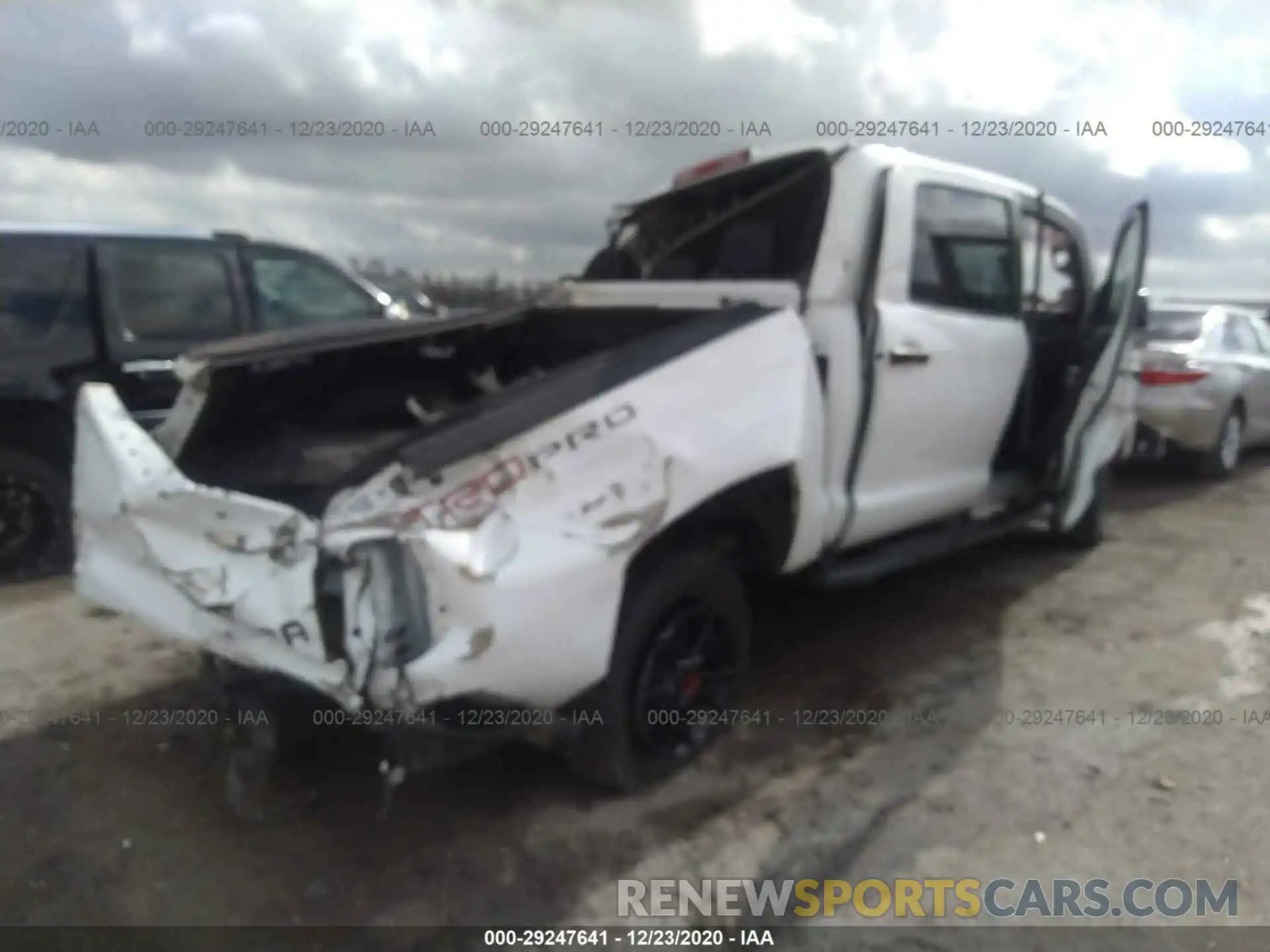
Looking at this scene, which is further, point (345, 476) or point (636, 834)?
point (636, 834)

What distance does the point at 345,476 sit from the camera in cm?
268

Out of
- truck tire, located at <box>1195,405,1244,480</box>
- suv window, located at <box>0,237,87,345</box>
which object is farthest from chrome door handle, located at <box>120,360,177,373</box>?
truck tire, located at <box>1195,405,1244,480</box>

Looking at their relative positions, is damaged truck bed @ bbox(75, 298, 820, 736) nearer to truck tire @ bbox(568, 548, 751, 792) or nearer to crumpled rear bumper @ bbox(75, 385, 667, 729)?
crumpled rear bumper @ bbox(75, 385, 667, 729)

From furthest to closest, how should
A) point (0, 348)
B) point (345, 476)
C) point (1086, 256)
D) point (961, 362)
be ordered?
point (1086, 256) → point (0, 348) → point (961, 362) → point (345, 476)

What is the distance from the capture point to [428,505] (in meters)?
2.43

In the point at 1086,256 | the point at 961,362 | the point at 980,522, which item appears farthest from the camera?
the point at 1086,256

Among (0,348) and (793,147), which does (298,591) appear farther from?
(0,348)

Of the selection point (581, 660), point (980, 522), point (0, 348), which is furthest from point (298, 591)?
point (0, 348)

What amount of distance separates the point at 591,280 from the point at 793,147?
1.19m

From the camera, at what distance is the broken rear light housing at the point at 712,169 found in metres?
4.27

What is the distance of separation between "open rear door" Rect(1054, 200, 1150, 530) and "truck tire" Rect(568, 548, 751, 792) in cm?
219

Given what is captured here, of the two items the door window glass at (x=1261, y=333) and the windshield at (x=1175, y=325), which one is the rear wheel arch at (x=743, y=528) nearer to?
the windshield at (x=1175, y=325)

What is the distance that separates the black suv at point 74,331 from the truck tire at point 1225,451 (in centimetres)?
714

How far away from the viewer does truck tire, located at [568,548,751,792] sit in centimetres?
297
